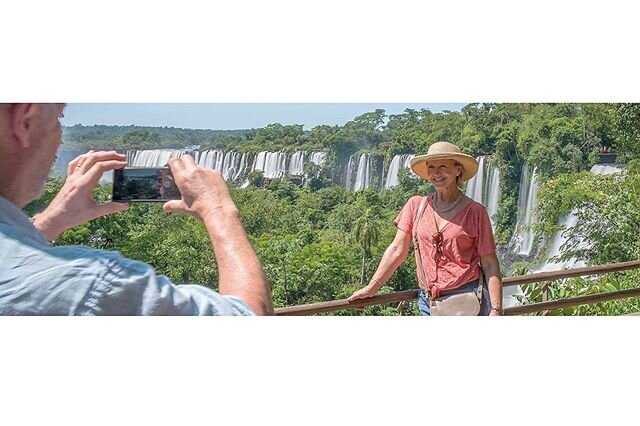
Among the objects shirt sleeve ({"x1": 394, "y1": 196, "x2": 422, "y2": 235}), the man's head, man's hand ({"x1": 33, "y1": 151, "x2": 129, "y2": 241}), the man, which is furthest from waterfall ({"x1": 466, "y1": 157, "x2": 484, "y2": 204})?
the man's head

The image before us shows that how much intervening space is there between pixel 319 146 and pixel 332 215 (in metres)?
0.37

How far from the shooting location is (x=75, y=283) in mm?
919

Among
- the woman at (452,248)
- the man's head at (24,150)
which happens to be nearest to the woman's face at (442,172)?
the woman at (452,248)

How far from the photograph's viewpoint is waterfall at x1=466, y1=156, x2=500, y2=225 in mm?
3979

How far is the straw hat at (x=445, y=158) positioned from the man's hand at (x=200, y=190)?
257 cm

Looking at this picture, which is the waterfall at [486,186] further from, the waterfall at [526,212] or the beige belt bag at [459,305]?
the beige belt bag at [459,305]

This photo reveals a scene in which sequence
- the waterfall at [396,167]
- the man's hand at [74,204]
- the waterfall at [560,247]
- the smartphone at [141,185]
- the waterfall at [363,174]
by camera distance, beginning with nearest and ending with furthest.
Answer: the man's hand at [74,204] < the smartphone at [141,185] < the waterfall at [396,167] < the waterfall at [363,174] < the waterfall at [560,247]

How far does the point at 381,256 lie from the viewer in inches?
162

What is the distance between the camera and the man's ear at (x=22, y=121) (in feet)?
3.46

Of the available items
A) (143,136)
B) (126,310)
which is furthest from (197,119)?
(126,310)

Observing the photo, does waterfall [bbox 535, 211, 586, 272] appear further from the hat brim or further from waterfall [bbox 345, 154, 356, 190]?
waterfall [bbox 345, 154, 356, 190]

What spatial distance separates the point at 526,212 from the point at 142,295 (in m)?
3.59
